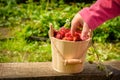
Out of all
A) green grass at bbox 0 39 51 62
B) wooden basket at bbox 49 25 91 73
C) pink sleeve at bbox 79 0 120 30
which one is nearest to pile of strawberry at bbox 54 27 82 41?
wooden basket at bbox 49 25 91 73

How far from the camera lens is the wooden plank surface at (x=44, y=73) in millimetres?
3211

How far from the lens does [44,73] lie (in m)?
3.28

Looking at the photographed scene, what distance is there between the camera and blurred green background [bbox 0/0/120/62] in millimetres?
4520

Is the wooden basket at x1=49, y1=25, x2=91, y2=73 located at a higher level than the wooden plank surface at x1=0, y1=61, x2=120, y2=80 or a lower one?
higher

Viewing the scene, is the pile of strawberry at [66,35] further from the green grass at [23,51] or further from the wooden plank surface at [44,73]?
the green grass at [23,51]

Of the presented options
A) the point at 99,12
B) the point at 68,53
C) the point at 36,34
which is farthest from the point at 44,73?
the point at 36,34

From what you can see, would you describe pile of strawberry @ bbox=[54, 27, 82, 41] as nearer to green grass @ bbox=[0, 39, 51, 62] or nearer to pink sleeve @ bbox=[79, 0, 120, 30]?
pink sleeve @ bbox=[79, 0, 120, 30]

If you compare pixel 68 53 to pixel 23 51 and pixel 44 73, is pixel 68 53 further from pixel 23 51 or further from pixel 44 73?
pixel 23 51

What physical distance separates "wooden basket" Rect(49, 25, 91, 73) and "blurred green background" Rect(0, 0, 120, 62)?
2.17 feet

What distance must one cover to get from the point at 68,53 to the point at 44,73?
0.33 metres

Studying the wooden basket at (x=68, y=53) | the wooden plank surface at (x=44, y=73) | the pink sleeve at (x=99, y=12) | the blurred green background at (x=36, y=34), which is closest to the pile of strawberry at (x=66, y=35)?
the wooden basket at (x=68, y=53)

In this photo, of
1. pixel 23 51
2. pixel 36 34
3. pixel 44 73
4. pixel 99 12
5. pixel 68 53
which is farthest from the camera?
pixel 36 34

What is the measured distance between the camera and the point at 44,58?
4.39 metres

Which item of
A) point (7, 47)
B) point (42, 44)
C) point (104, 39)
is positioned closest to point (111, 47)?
point (104, 39)
